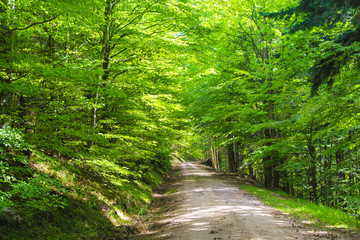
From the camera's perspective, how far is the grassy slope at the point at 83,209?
5.23 m

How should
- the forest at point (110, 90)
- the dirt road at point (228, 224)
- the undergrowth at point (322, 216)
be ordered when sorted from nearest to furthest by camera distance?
1. the forest at point (110, 90)
2. the dirt road at point (228, 224)
3. the undergrowth at point (322, 216)

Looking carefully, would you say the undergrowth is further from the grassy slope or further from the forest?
the grassy slope

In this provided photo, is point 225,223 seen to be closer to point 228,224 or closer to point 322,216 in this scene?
point 228,224

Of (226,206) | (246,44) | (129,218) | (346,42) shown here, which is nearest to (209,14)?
(246,44)

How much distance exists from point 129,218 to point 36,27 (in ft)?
24.1

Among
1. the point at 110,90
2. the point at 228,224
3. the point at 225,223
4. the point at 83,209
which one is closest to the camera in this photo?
the point at 110,90

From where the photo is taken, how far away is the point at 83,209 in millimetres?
7172

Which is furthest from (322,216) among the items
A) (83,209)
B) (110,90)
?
(110,90)

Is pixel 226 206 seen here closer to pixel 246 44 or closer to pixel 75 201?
pixel 75 201

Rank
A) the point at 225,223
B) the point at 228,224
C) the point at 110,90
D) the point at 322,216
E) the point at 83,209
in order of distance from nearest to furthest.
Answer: the point at 110,90, the point at 83,209, the point at 228,224, the point at 225,223, the point at 322,216

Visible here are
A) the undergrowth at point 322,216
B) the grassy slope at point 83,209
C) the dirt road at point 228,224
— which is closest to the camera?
the grassy slope at point 83,209

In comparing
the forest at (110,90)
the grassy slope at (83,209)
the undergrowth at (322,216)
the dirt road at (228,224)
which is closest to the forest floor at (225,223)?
the dirt road at (228,224)

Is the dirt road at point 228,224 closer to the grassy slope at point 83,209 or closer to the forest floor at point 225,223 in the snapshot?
the forest floor at point 225,223

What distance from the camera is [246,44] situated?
17.2 meters
